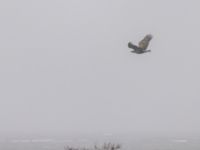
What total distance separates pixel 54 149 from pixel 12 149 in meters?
10.6

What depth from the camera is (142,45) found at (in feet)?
102

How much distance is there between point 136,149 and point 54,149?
2243 cm

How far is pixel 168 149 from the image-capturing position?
16138 centimetres

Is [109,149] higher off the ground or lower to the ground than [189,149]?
lower

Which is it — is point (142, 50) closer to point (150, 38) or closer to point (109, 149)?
point (150, 38)

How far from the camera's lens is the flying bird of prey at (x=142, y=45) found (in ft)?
101

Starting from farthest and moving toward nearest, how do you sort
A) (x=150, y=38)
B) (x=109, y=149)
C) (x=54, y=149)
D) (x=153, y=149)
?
(x=54, y=149), (x=153, y=149), (x=109, y=149), (x=150, y=38)

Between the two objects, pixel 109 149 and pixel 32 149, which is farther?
pixel 32 149

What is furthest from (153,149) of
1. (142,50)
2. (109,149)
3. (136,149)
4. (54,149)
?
(142,50)

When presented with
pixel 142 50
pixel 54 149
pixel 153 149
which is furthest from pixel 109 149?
pixel 54 149

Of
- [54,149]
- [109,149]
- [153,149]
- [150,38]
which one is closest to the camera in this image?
[150,38]

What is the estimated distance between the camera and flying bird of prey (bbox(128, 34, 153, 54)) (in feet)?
101

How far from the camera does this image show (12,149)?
16662cm

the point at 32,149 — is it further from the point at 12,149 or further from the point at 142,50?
the point at 142,50
